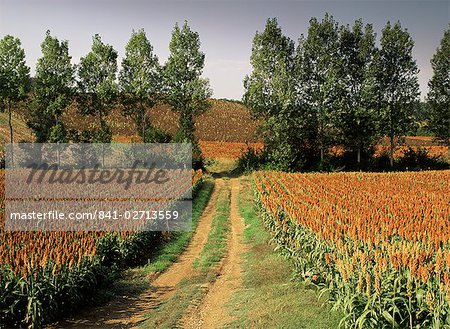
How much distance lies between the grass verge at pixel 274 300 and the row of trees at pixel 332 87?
23.5 meters

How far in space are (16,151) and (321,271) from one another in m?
31.8

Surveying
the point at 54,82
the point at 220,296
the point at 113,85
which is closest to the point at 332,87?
the point at 113,85

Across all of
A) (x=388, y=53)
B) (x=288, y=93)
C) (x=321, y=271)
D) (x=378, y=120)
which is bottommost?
(x=321, y=271)

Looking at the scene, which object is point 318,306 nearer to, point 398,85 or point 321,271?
point 321,271

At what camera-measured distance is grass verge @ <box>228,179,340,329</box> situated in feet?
21.1

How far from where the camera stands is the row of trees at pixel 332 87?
33.9 metres

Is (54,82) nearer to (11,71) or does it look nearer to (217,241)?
(11,71)

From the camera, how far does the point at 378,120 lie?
34.3 metres

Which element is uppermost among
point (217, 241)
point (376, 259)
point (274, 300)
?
point (376, 259)

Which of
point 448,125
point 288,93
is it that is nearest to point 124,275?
point 288,93

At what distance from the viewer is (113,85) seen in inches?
1352

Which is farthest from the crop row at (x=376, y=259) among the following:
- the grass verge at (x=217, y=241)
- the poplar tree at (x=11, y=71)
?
the poplar tree at (x=11, y=71)

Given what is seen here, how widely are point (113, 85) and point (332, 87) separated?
19.2 meters

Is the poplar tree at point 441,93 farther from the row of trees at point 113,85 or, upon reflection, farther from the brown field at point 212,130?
the row of trees at point 113,85
